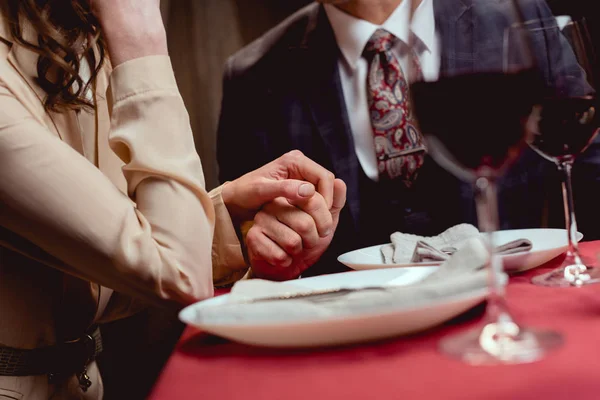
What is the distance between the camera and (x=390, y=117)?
1863 millimetres

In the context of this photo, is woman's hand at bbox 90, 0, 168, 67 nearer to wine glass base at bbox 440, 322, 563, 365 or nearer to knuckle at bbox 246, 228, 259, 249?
knuckle at bbox 246, 228, 259, 249

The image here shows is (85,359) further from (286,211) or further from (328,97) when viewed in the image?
(328,97)

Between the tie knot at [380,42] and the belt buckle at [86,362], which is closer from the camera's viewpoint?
the belt buckle at [86,362]

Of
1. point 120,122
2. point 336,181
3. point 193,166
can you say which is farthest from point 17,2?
point 336,181

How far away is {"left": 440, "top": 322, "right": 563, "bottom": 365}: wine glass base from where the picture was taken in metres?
0.38

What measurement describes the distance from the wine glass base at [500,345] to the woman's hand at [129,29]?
0.60 m

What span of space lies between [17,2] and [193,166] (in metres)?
0.38

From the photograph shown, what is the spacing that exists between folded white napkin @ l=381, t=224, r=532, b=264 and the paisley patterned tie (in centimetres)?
95

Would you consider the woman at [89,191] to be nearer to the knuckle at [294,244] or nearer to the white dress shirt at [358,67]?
the knuckle at [294,244]

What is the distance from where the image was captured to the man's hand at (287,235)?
0.94 meters

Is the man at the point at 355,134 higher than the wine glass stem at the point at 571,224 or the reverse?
the reverse

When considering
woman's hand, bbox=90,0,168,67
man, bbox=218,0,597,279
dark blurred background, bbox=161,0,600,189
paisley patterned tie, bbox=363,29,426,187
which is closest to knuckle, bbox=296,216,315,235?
woman's hand, bbox=90,0,168,67

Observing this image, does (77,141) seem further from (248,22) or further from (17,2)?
(248,22)

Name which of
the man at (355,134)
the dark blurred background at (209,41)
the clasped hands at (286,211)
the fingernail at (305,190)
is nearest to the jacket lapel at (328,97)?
the man at (355,134)
